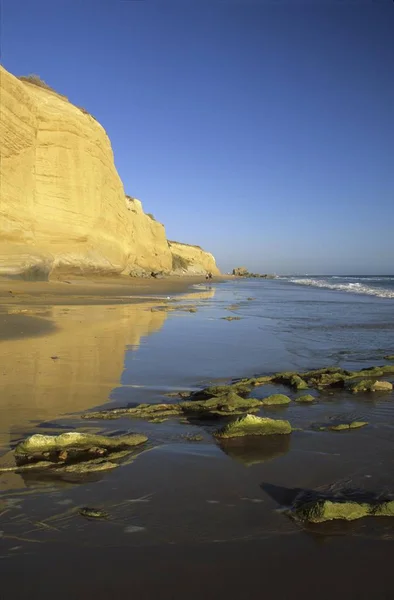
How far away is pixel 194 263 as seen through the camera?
83.4 m

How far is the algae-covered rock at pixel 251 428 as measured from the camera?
4000mm

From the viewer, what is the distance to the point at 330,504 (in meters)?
2.62

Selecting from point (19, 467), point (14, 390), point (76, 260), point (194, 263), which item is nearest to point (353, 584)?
point (19, 467)

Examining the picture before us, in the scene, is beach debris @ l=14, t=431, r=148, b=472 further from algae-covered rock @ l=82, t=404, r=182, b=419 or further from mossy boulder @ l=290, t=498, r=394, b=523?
mossy boulder @ l=290, t=498, r=394, b=523

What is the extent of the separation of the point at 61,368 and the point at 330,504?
15.6ft

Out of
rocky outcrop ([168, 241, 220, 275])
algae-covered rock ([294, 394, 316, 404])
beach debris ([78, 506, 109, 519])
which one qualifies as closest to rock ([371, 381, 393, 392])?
algae-covered rock ([294, 394, 316, 404])

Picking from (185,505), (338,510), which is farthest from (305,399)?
(185,505)

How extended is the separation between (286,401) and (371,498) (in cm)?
230

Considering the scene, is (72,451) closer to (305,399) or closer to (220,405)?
(220,405)

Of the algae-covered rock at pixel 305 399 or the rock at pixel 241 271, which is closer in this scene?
the algae-covered rock at pixel 305 399

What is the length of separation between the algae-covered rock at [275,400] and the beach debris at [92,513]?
278cm

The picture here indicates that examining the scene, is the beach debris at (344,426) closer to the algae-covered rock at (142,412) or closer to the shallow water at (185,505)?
the shallow water at (185,505)

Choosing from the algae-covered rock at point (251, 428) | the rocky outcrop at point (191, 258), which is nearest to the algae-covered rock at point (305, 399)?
the algae-covered rock at point (251, 428)

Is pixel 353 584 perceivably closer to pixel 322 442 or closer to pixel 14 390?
pixel 322 442
